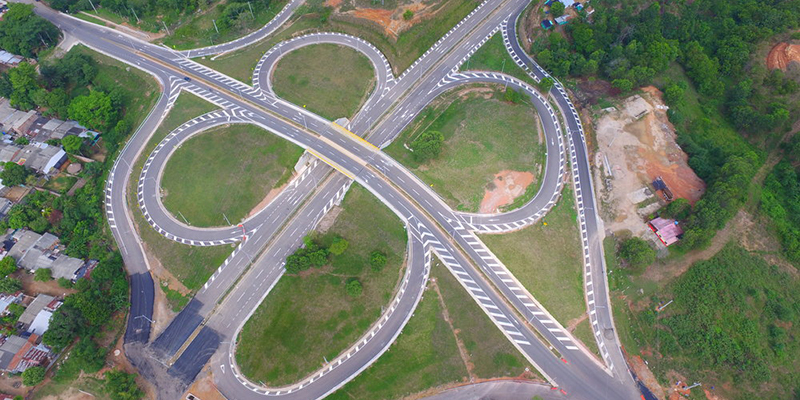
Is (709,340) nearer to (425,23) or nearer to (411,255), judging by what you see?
(411,255)

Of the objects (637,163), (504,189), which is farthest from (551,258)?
(637,163)

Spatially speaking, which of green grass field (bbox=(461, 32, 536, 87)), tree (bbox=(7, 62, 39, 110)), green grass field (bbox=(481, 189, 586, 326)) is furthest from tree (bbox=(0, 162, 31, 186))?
green grass field (bbox=(461, 32, 536, 87))

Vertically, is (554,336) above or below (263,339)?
below

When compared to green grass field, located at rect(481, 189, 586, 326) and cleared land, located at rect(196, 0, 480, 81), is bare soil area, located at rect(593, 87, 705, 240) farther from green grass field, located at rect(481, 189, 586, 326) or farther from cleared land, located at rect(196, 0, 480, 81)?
cleared land, located at rect(196, 0, 480, 81)

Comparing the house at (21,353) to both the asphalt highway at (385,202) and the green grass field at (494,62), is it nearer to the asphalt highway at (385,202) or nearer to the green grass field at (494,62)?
the asphalt highway at (385,202)

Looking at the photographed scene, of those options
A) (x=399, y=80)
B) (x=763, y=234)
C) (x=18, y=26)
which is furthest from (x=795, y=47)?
Result: (x=18, y=26)
